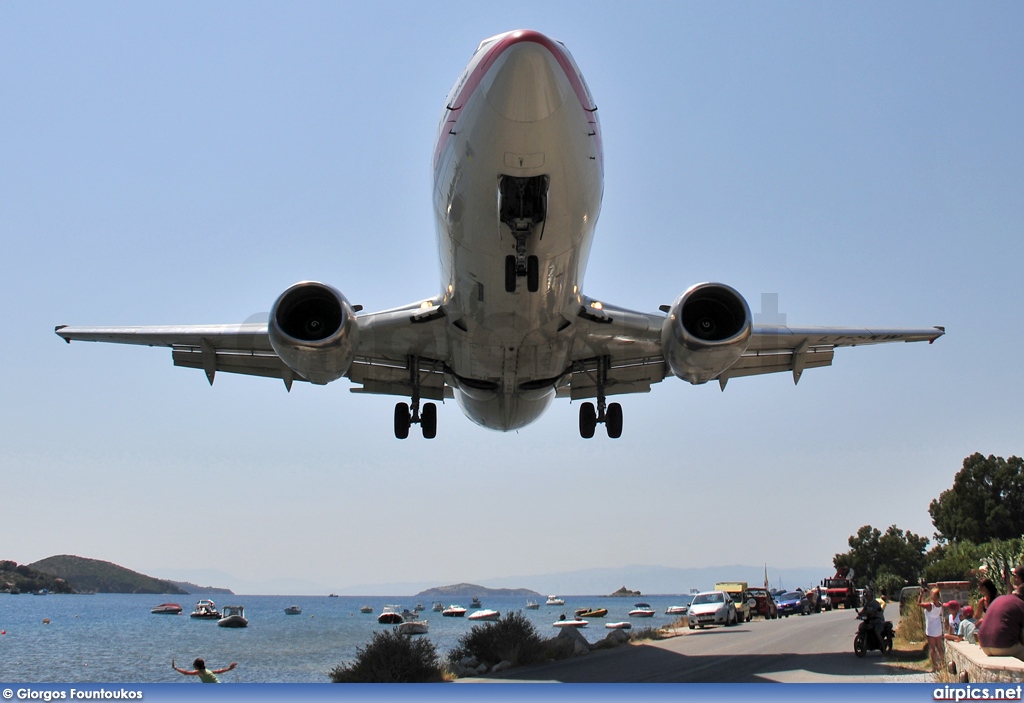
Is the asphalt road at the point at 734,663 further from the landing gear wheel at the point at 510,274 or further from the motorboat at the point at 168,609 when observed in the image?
the motorboat at the point at 168,609

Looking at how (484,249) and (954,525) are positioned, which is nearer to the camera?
(484,249)

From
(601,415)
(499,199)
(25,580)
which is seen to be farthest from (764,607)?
(25,580)

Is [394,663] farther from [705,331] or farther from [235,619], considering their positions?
[235,619]

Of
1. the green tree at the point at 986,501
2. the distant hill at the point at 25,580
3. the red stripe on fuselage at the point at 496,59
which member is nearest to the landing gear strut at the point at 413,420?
the red stripe on fuselage at the point at 496,59

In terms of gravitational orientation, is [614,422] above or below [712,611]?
above

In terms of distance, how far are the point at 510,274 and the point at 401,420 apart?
6.95 metres

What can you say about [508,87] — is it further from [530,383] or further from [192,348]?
[192,348]

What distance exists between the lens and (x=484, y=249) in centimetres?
1246

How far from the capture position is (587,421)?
19469 millimetres

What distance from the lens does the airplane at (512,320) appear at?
34.3 feet

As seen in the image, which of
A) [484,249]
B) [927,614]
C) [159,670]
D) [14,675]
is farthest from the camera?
[159,670]

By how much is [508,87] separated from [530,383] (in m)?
7.56

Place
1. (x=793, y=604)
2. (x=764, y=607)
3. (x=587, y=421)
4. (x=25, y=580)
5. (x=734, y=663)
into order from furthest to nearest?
1. (x=25, y=580)
2. (x=793, y=604)
3. (x=764, y=607)
4. (x=587, y=421)
5. (x=734, y=663)

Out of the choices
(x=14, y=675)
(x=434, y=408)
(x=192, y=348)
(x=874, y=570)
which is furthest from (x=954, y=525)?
(x=14, y=675)
